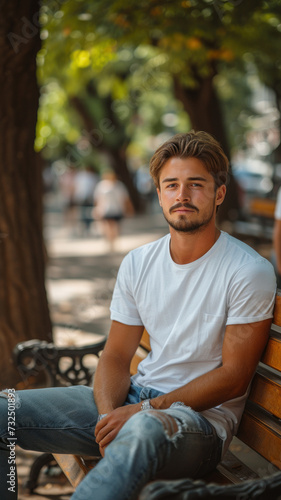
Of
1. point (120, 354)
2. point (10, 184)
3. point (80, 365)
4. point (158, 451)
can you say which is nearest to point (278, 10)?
point (10, 184)

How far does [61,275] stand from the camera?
11.2m

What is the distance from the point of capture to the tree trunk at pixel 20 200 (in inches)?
182

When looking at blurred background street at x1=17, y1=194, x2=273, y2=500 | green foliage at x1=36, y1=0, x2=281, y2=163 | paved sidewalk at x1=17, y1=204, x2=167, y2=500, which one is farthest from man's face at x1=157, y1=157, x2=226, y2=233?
green foliage at x1=36, y1=0, x2=281, y2=163

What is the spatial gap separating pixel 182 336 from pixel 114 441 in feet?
2.02

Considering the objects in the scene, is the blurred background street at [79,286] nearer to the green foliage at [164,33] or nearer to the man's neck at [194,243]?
the man's neck at [194,243]

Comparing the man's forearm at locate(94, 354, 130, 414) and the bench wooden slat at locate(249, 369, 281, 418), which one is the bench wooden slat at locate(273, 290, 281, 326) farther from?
the man's forearm at locate(94, 354, 130, 414)

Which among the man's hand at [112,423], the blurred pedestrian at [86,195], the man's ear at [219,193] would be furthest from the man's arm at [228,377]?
the blurred pedestrian at [86,195]

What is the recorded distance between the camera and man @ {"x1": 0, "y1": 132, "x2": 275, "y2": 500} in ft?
8.21

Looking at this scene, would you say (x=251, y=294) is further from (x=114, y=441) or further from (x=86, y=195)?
(x=86, y=195)

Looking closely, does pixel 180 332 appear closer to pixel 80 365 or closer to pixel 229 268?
pixel 229 268

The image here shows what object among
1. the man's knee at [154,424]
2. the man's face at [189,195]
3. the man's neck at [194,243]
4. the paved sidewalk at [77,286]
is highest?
the man's face at [189,195]

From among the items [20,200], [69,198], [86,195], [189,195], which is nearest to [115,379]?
[189,195]

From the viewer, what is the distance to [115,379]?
2.88 metres

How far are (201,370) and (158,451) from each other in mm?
572
